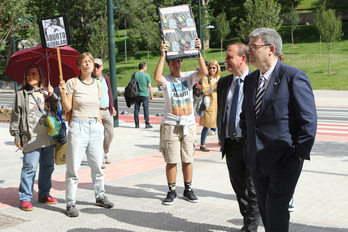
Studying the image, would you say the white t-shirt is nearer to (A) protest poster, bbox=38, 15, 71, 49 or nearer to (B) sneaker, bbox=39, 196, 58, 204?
(A) protest poster, bbox=38, 15, 71, 49

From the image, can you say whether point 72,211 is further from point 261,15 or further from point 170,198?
point 261,15

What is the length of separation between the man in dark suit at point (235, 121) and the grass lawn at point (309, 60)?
2679cm

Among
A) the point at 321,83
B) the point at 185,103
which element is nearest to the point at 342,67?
the point at 321,83

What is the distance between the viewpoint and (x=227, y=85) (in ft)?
16.5

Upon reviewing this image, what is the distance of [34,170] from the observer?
5.84 meters

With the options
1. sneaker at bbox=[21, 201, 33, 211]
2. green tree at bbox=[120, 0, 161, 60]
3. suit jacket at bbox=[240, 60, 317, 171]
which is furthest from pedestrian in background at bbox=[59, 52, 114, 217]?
green tree at bbox=[120, 0, 161, 60]

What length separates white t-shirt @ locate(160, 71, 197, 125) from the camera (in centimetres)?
591

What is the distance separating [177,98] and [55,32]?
5.72 ft

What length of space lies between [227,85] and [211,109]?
4.86 m

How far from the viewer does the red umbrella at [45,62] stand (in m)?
6.20

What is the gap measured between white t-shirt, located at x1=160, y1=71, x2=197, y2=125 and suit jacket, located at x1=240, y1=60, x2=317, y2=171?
7.82 ft

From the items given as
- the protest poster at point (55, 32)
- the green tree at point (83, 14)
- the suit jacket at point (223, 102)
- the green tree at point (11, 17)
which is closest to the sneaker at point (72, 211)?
the suit jacket at point (223, 102)

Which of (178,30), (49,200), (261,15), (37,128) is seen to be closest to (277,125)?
(178,30)

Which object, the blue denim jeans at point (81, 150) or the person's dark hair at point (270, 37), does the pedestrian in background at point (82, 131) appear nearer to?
the blue denim jeans at point (81, 150)
